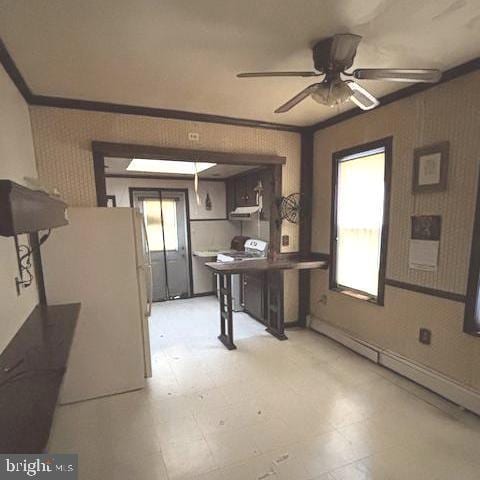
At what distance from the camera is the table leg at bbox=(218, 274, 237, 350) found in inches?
127

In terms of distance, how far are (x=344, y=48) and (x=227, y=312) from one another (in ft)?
8.88

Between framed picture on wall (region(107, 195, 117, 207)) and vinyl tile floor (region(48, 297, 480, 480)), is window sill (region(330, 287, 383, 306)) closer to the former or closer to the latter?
vinyl tile floor (region(48, 297, 480, 480))

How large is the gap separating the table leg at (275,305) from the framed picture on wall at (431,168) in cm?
172

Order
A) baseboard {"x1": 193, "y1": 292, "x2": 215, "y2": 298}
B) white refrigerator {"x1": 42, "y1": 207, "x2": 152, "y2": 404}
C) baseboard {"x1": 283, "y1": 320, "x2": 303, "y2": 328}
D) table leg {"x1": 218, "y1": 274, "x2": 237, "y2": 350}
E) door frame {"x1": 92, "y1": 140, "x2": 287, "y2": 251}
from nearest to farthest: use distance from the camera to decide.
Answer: white refrigerator {"x1": 42, "y1": 207, "x2": 152, "y2": 404}, door frame {"x1": 92, "y1": 140, "x2": 287, "y2": 251}, table leg {"x1": 218, "y1": 274, "x2": 237, "y2": 350}, baseboard {"x1": 283, "y1": 320, "x2": 303, "y2": 328}, baseboard {"x1": 193, "y1": 292, "x2": 215, "y2": 298}

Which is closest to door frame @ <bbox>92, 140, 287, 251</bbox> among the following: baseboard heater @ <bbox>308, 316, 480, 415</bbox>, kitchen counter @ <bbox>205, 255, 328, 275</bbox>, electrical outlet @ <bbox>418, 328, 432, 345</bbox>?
kitchen counter @ <bbox>205, 255, 328, 275</bbox>

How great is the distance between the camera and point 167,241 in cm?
527

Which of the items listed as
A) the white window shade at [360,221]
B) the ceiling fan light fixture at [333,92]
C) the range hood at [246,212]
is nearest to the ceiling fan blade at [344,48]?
the ceiling fan light fixture at [333,92]

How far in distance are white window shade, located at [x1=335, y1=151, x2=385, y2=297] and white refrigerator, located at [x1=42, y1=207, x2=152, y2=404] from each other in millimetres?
2127

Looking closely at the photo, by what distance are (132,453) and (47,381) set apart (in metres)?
1.01

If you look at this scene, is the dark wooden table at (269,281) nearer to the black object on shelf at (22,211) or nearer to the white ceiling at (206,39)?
the white ceiling at (206,39)

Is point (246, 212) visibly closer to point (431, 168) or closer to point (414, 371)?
point (431, 168)

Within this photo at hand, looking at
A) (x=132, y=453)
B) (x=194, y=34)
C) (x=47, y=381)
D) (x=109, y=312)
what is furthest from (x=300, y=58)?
(x=132, y=453)

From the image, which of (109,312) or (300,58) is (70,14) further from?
(109,312)

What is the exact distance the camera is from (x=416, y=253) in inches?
93.4
